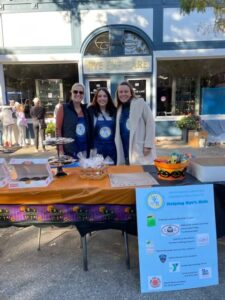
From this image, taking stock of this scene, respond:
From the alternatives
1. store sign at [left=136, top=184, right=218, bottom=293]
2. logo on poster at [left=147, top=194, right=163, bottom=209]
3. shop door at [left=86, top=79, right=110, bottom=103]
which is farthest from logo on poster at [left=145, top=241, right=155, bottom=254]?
shop door at [left=86, top=79, right=110, bottom=103]

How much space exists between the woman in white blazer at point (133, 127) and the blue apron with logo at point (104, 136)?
61 millimetres

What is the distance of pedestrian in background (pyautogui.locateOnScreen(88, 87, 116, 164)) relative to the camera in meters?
3.14

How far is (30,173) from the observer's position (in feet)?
7.63

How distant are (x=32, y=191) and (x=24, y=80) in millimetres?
7924

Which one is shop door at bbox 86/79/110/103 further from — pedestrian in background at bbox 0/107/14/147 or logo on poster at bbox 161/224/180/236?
logo on poster at bbox 161/224/180/236

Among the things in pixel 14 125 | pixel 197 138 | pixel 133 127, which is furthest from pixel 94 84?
pixel 133 127

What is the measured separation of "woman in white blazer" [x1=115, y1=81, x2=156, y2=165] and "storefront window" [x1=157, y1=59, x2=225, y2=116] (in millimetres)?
6109

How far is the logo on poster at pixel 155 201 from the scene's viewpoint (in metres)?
2.04

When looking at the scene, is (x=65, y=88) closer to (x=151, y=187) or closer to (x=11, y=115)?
(x=11, y=115)

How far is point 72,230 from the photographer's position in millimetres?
3227

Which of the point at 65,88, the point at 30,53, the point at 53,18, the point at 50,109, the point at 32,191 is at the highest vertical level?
the point at 53,18

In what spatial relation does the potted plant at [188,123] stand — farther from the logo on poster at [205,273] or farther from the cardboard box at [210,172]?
the logo on poster at [205,273]

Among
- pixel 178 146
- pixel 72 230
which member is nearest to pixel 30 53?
pixel 178 146

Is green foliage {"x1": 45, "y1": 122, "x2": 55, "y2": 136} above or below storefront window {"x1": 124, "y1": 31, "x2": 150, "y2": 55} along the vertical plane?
below
